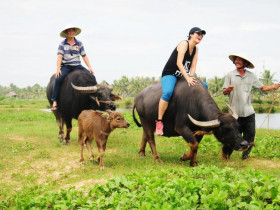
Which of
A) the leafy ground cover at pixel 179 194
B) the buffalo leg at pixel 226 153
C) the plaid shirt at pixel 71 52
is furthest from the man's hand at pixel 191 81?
the plaid shirt at pixel 71 52

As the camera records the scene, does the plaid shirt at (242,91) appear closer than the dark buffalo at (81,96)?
Yes

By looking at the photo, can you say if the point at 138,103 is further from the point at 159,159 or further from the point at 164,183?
the point at 164,183

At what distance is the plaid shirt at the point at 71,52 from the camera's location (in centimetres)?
841

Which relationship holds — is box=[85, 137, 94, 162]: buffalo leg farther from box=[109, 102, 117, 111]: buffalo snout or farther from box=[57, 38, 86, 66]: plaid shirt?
box=[57, 38, 86, 66]: plaid shirt

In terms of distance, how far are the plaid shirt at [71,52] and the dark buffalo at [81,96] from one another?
1.03 feet

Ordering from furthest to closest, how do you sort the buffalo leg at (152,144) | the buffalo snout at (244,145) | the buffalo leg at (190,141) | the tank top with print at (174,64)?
the buffalo leg at (152,144), the tank top with print at (174,64), the buffalo leg at (190,141), the buffalo snout at (244,145)

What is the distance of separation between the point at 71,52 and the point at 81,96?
1255 mm

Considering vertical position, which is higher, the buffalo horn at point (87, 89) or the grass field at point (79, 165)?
the buffalo horn at point (87, 89)

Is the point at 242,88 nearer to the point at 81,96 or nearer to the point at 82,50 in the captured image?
the point at 81,96

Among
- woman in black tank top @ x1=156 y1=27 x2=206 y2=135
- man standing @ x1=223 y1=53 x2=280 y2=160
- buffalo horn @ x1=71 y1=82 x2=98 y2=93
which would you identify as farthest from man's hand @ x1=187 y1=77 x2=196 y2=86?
buffalo horn @ x1=71 y1=82 x2=98 y2=93

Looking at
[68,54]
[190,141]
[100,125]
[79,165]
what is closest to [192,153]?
[190,141]

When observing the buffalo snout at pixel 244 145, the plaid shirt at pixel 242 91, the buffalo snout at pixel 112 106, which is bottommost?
the buffalo snout at pixel 244 145

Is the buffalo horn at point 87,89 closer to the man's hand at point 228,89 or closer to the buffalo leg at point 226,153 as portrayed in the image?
the man's hand at point 228,89

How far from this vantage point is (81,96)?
8242 mm
